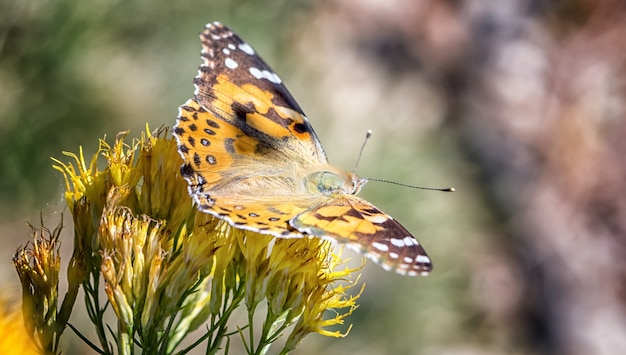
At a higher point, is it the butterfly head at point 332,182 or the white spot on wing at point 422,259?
the butterfly head at point 332,182

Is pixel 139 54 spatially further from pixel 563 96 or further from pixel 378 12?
pixel 563 96

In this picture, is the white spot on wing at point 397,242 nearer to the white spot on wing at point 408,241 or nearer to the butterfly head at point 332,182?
the white spot on wing at point 408,241

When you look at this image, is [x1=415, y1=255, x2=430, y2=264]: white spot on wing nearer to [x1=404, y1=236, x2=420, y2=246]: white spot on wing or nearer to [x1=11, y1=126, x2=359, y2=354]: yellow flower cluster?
[x1=404, y1=236, x2=420, y2=246]: white spot on wing

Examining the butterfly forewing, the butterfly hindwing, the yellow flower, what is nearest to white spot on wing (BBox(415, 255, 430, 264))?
the butterfly hindwing

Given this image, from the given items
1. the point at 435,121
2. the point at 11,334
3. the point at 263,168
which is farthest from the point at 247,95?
the point at 435,121

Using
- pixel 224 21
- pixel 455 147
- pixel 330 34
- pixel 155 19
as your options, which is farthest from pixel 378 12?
pixel 155 19

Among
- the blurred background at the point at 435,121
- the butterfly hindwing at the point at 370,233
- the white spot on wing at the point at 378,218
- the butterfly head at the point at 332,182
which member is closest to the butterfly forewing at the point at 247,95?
the butterfly head at the point at 332,182
